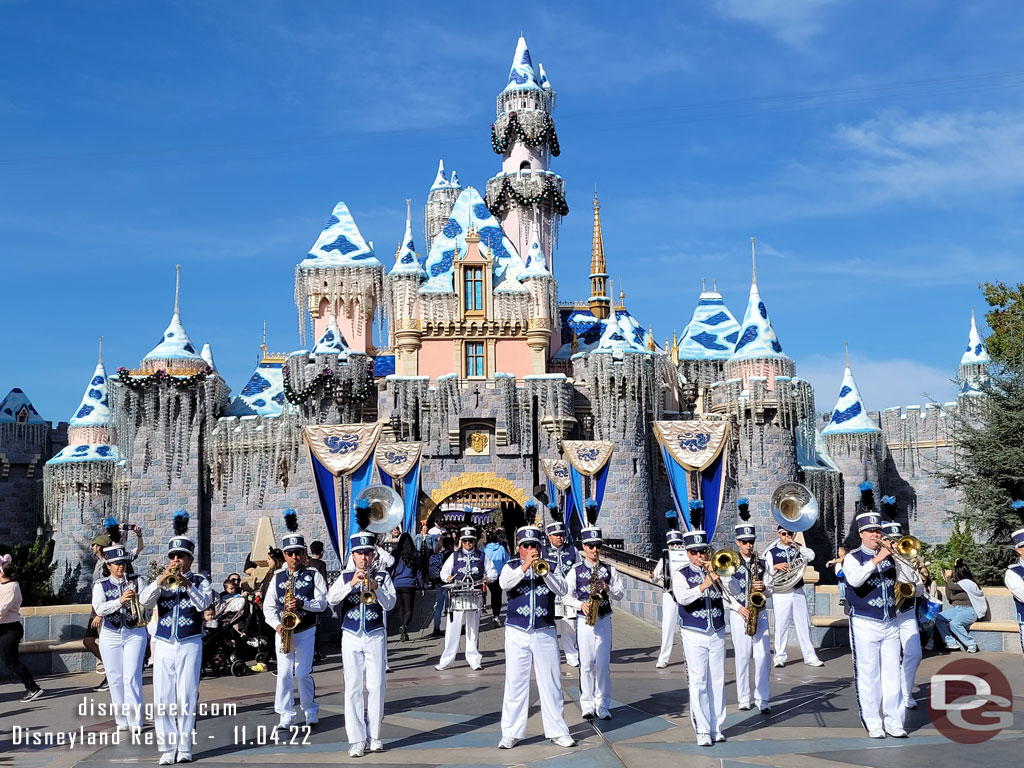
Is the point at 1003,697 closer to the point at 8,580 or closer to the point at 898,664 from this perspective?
the point at 898,664

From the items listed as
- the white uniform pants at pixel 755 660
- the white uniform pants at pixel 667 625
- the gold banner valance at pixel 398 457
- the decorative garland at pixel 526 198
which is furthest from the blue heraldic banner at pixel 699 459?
the decorative garland at pixel 526 198

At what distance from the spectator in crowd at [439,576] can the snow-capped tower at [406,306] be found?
15.5 m

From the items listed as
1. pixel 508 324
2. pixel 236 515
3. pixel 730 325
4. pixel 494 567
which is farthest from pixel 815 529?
pixel 494 567

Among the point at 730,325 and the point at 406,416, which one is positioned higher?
the point at 730,325

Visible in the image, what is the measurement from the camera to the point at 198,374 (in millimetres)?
35406

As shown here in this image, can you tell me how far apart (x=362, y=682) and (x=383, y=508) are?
672cm

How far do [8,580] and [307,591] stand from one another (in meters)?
3.75

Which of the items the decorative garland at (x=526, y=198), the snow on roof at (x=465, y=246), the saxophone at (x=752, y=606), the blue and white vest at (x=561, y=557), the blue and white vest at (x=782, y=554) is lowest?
the saxophone at (x=752, y=606)

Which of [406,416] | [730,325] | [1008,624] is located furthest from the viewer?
[730,325]

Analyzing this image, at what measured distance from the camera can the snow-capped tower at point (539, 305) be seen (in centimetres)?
3544

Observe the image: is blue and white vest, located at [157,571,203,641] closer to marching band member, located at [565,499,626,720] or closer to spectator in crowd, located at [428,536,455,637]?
marching band member, located at [565,499,626,720]

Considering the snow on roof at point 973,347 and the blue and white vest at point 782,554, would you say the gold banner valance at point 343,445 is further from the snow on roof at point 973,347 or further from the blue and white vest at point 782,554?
the snow on roof at point 973,347

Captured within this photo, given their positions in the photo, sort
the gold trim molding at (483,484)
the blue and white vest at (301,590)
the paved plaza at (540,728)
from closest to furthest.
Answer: the paved plaza at (540,728) < the blue and white vest at (301,590) < the gold trim molding at (483,484)

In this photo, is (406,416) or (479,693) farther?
(406,416)
